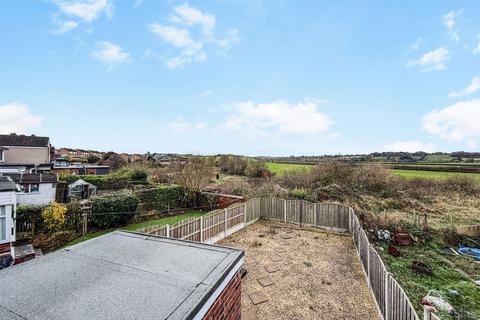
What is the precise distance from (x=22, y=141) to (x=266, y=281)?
37.4 metres

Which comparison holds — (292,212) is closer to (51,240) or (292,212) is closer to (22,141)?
(51,240)

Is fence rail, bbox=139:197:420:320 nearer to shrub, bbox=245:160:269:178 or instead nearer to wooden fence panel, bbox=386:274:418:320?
wooden fence panel, bbox=386:274:418:320

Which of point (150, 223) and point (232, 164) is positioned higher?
point (232, 164)

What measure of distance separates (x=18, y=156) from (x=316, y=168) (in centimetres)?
3603

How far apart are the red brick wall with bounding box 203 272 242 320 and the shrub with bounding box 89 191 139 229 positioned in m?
11.4

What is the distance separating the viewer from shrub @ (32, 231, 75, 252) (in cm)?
998

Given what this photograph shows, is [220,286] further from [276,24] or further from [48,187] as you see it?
[48,187]

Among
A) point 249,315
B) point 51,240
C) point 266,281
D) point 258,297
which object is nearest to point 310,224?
point 266,281

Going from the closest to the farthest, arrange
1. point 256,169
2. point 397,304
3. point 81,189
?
point 397,304, point 81,189, point 256,169

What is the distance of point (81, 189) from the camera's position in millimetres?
19078

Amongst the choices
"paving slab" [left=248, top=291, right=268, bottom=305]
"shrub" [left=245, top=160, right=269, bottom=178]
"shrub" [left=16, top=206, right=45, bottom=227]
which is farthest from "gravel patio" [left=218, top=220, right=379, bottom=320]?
"shrub" [left=245, top=160, right=269, bottom=178]

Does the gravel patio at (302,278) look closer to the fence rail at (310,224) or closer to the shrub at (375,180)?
the fence rail at (310,224)

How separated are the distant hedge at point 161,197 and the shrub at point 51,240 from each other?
480cm

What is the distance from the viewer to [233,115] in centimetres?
2284
